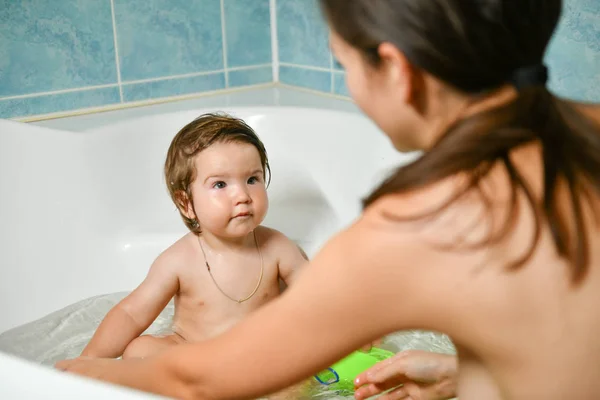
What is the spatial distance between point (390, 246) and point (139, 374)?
1.04ft

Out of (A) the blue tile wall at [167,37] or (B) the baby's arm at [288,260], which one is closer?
(B) the baby's arm at [288,260]

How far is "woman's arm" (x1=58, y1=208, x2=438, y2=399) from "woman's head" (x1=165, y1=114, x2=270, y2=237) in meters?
0.55

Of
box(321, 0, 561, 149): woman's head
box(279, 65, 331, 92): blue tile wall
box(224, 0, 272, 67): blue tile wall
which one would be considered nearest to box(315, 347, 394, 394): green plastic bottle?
box(321, 0, 561, 149): woman's head

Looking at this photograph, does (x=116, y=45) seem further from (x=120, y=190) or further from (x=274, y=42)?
(x=274, y=42)

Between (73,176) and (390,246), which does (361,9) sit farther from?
(73,176)

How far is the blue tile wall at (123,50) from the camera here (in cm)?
154

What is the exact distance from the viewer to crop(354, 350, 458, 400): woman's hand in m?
0.88

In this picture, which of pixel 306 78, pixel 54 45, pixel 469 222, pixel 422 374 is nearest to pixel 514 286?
pixel 469 222

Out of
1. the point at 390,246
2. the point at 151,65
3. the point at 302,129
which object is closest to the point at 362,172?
the point at 302,129

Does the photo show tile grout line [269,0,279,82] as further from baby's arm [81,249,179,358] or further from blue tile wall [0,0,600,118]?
baby's arm [81,249,179,358]

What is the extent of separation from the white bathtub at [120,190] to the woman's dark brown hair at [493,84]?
841 mm

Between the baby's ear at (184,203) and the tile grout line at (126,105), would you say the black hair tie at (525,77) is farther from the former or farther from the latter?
the tile grout line at (126,105)

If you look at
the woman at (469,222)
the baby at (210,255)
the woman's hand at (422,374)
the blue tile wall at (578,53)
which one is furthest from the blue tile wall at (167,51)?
the woman at (469,222)

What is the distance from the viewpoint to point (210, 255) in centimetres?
129
